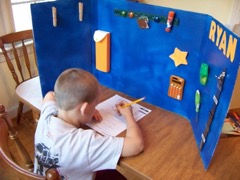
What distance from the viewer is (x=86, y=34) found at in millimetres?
1243

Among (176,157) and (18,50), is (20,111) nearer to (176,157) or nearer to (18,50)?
(18,50)

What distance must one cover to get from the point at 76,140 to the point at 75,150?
0.11ft

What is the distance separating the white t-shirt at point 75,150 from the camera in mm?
805

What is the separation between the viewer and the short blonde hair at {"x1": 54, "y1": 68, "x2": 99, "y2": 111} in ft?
2.77

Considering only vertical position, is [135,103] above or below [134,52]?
below

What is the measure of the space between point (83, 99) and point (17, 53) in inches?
56.5

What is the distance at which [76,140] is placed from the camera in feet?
2.66

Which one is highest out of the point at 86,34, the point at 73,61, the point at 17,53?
the point at 86,34

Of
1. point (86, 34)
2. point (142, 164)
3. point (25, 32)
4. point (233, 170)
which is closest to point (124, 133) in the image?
point (142, 164)

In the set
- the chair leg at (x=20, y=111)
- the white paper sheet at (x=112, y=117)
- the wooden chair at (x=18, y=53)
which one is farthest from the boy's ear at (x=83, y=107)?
the chair leg at (x=20, y=111)

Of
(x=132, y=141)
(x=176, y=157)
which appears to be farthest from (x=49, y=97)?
(x=176, y=157)

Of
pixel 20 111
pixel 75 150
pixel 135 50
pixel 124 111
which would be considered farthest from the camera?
pixel 20 111

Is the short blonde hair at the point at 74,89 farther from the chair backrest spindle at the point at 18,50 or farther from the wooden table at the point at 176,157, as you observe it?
the chair backrest spindle at the point at 18,50

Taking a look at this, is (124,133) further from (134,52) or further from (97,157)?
(134,52)
